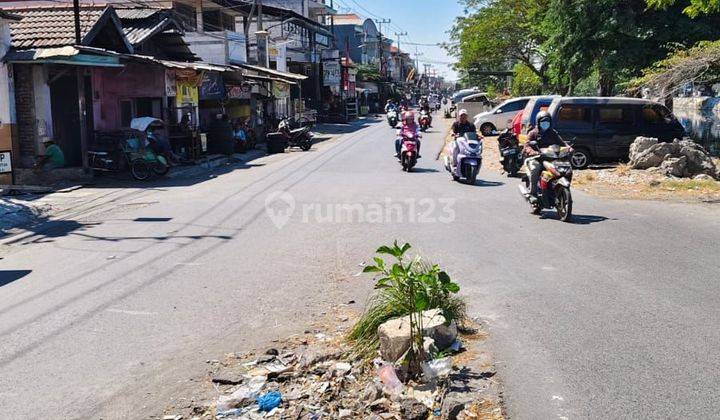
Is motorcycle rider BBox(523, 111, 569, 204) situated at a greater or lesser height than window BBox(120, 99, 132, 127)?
lesser

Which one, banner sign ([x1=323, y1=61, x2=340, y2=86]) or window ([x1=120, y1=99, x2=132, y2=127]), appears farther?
banner sign ([x1=323, y1=61, x2=340, y2=86])

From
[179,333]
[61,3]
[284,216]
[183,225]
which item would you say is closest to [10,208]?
[183,225]

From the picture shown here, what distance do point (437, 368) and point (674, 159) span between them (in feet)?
46.3

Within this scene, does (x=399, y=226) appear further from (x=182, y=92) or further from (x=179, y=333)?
(x=182, y=92)

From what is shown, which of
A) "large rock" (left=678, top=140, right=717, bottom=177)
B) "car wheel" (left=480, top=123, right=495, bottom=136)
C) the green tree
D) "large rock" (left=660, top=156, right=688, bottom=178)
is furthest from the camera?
the green tree


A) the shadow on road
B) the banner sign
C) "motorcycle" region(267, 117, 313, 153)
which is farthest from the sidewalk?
the banner sign

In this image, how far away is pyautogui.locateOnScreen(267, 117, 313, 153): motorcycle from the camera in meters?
29.4

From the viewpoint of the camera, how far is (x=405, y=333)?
17.1 ft

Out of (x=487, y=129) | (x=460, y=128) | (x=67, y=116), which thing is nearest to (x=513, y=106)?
(x=487, y=129)

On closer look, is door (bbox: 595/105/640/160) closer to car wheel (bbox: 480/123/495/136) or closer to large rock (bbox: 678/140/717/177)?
large rock (bbox: 678/140/717/177)

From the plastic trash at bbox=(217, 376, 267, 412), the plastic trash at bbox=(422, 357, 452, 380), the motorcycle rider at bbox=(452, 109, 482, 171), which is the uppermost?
the motorcycle rider at bbox=(452, 109, 482, 171)

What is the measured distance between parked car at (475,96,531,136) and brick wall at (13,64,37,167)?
68.8 ft

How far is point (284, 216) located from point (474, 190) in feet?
16.5

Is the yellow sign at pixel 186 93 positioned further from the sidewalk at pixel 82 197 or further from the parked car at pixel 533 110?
the parked car at pixel 533 110
